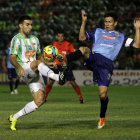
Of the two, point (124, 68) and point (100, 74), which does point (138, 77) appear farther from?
point (100, 74)

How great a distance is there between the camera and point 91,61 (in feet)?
28.1

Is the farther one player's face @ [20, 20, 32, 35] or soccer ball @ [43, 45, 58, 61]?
player's face @ [20, 20, 32, 35]

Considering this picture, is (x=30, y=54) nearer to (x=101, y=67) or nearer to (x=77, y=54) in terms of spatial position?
(x=77, y=54)

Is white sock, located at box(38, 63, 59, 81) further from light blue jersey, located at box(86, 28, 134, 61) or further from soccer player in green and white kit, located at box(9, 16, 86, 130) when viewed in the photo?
light blue jersey, located at box(86, 28, 134, 61)

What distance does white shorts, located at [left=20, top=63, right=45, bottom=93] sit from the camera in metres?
8.14

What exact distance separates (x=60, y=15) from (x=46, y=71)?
21910 millimetres

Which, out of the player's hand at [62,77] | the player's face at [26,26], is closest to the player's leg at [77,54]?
the player's face at [26,26]

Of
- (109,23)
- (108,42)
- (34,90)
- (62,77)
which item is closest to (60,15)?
(109,23)

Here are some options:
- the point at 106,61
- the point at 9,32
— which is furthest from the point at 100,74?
the point at 9,32

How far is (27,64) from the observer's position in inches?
327

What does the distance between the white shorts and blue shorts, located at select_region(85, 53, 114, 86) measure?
98 centimetres

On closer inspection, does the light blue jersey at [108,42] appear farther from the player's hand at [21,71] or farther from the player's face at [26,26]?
the player's hand at [21,71]

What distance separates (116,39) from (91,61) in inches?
24.0

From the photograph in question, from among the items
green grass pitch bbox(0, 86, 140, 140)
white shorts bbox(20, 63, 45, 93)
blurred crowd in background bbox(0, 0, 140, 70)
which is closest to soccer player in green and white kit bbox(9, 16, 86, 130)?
white shorts bbox(20, 63, 45, 93)
